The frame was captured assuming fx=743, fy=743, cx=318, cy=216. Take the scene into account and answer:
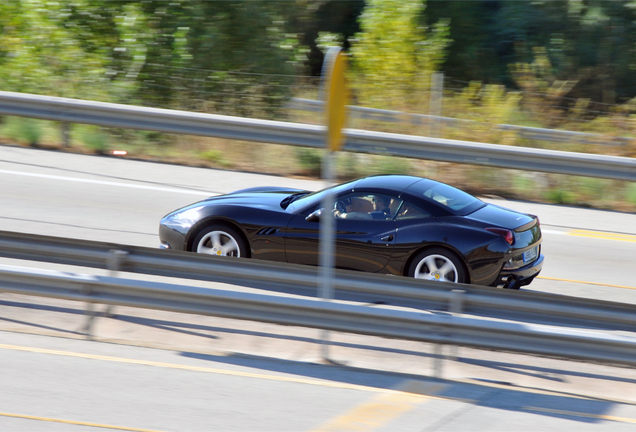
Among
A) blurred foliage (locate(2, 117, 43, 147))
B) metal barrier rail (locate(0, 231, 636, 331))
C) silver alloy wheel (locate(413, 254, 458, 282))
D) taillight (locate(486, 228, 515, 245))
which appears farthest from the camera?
blurred foliage (locate(2, 117, 43, 147))

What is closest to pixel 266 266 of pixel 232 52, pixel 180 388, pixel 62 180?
pixel 180 388

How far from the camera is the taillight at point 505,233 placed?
25.5 feet

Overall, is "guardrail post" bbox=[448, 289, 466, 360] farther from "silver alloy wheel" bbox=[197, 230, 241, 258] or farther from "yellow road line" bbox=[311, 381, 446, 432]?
"silver alloy wheel" bbox=[197, 230, 241, 258]

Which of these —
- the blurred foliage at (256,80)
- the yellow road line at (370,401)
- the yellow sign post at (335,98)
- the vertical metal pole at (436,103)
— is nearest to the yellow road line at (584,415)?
the yellow road line at (370,401)

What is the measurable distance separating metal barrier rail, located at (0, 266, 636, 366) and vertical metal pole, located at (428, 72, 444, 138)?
8235 millimetres

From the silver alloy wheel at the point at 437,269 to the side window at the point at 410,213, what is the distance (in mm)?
443

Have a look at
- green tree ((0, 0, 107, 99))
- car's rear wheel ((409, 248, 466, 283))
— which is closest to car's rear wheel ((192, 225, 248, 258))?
car's rear wheel ((409, 248, 466, 283))

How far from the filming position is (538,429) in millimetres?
5137

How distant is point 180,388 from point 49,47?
13.7m

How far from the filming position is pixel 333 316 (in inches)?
237

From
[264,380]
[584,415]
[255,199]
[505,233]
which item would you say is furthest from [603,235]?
[264,380]

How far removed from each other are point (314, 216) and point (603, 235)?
500cm

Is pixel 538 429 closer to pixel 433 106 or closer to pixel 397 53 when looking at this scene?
pixel 433 106

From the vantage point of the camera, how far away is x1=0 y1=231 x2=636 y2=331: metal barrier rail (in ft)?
21.3
